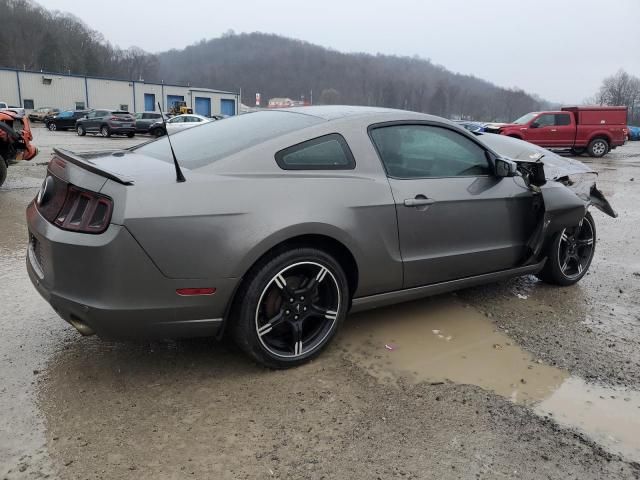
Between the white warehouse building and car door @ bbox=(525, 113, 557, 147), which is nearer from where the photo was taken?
car door @ bbox=(525, 113, 557, 147)

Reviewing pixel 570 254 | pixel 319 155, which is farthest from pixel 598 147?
pixel 319 155

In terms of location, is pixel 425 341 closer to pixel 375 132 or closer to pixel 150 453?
pixel 375 132

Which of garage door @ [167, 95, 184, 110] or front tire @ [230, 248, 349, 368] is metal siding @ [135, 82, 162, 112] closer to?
garage door @ [167, 95, 184, 110]

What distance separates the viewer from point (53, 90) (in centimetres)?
5375

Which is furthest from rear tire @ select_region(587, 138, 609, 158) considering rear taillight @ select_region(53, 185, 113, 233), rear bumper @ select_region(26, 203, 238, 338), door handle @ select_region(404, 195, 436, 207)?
rear taillight @ select_region(53, 185, 113, 233)

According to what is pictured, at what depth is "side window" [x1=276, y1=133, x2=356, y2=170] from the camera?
3049 mm

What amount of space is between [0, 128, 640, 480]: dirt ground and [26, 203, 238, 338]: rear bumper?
0.41 metres

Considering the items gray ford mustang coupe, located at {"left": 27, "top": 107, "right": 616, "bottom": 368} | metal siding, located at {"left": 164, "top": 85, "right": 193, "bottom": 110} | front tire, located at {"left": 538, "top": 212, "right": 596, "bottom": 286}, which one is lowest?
front tire, located at {"left": 538, "top": 212, "right": 596, "bottom": 286}

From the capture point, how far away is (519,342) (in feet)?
11.7

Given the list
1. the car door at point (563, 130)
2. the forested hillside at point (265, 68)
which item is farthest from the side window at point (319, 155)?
the forested hillside at point (265, 68)

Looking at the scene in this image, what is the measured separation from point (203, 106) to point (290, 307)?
6379cm

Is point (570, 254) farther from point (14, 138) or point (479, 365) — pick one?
point (14, 138)

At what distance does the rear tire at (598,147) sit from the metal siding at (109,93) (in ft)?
164

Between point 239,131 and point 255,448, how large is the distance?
6.58 feet
